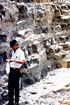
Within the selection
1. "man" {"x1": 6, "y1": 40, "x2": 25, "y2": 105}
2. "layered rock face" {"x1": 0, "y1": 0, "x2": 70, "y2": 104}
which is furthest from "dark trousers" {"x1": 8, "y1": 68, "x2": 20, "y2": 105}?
"layered rock face" {"x1": 0, "y1": 0, "x2": 70, "y2": 104}

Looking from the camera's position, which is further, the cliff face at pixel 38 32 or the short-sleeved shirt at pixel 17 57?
the cliff face at pixel 38 32

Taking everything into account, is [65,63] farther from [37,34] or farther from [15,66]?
[15,66]

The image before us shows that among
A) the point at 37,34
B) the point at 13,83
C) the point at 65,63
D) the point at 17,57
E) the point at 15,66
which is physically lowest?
the point at 65,63

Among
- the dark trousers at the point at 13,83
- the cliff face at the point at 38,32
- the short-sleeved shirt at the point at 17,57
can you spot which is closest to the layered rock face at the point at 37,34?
the cliff face at the point at 38,32

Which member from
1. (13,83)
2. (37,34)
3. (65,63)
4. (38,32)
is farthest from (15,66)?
(65,63)

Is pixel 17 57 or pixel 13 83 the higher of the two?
pixel 17 57

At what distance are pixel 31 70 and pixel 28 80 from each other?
1.07 ft

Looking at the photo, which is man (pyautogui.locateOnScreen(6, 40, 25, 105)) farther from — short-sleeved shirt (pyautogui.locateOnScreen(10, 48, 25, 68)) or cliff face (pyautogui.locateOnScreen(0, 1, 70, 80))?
cliff face (pyautogui.locateOnScreen(0, 1, 70, 80))

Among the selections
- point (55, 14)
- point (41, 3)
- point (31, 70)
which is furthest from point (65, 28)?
point (31, 70)

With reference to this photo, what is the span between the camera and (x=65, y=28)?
10586 millimetres

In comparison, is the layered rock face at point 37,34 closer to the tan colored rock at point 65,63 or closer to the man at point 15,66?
the tan colored rock at point 65,63

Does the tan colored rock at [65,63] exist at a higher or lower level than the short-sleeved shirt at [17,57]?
lower

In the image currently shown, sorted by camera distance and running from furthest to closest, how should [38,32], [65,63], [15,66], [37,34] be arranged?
1. [65,63]
2. [38,32]
3. [37,34]
4. [15,66]

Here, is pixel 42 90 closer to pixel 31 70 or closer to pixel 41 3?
pixel 31 70
